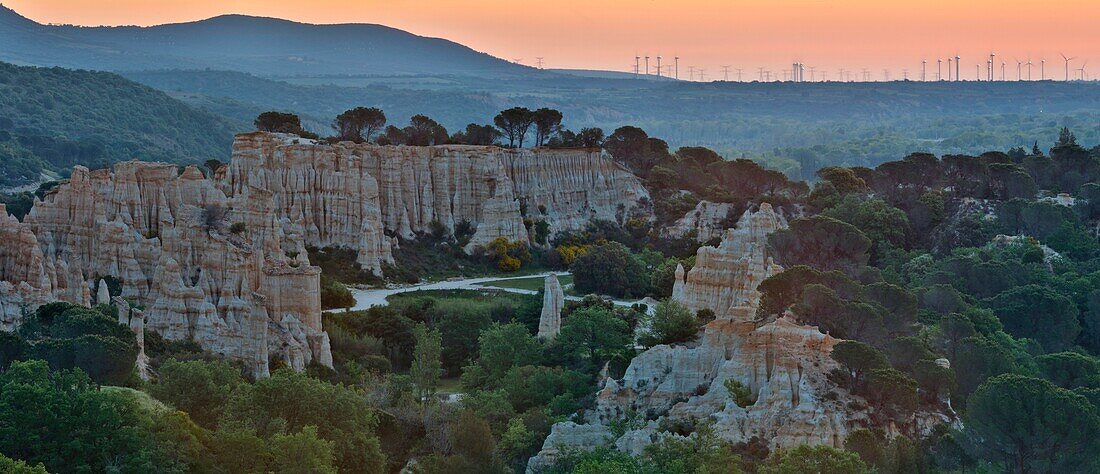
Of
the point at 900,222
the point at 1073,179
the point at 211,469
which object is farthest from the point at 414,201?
the point at 211,469

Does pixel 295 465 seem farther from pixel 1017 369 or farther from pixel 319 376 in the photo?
pixel 1017 369

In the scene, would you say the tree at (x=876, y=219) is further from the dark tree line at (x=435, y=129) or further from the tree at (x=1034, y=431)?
the tree at (x=1034, y=431)

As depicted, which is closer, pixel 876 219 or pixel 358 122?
pixel 876 219

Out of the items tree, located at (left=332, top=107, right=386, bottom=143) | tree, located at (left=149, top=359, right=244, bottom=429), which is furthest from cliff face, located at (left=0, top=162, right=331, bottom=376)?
tree, located at (left=332, top=107, right=386, bottom=143)

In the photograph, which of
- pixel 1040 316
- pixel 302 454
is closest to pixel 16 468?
pixel 302 454

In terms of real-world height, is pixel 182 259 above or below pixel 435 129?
below

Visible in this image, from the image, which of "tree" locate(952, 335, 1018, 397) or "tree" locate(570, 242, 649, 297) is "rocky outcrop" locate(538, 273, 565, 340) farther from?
"tree" locate(952, 335, 1018, 397)

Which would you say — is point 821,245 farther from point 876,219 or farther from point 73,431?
point 73,431
